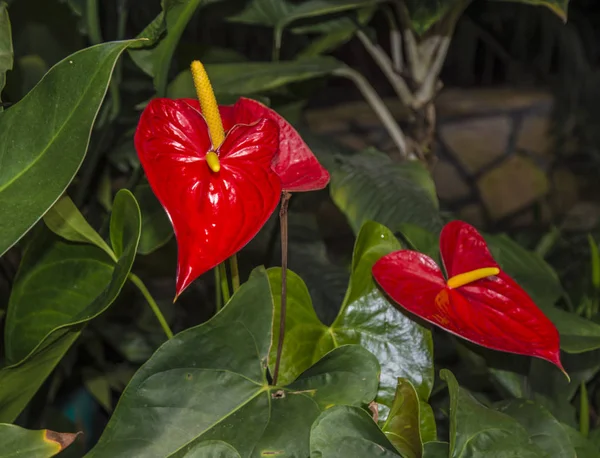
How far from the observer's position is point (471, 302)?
1.67 ft

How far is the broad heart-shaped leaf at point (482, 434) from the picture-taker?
0.44 metres

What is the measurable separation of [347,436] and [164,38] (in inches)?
16.5

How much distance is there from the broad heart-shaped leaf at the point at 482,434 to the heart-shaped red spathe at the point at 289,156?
158 millimetres

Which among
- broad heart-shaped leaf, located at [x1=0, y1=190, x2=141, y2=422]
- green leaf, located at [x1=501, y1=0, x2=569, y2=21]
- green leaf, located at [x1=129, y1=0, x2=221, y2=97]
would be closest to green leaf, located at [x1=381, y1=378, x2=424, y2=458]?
broad heart-shaped leaf, located at [x1=0, y1=190, x2=141, y2=422]

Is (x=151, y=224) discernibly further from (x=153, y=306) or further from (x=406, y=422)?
(x=406, y=422)

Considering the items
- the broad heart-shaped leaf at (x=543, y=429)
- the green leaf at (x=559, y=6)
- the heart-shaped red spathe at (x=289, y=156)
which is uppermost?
the green leaf at (x=559, y=6)

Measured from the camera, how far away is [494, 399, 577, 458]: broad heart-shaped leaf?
0.51 m

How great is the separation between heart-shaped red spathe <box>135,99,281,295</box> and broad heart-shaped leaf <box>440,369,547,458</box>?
0.18m

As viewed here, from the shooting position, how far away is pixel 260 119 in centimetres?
46

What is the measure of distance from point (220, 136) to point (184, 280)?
11cm

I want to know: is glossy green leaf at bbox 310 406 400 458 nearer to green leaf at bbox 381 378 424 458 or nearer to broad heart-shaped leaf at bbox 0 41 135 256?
green leaf at bbox 381 378 424 458

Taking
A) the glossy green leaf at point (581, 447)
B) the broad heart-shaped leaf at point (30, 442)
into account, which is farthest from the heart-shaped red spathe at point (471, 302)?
the broad heart-shaped leaf at point (30, 442)

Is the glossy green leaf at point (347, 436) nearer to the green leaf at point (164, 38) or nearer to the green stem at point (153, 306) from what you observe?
the green stem at point (153, 306)

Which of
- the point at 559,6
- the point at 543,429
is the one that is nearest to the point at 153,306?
the point at 543,429
